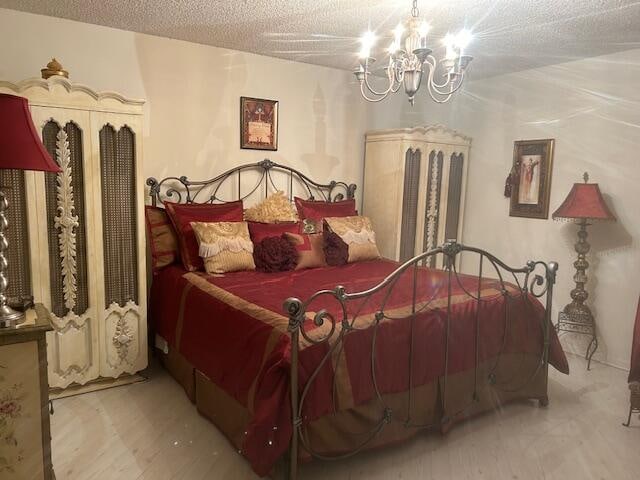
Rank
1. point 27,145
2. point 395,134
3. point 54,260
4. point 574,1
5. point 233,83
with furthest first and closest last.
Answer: point 395,134
point 233,83
point 54,260
point 574,1
point 27,145

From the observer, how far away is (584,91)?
361cm

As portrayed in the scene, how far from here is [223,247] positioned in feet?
9.77

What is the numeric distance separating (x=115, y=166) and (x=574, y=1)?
2.68 meters

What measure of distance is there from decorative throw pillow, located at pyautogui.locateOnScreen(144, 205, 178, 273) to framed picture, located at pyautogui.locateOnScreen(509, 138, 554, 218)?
2.91m

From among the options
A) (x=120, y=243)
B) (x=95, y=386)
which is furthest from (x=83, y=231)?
(x=95, y=386)

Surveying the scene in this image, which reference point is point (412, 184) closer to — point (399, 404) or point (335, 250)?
point (335, 250)

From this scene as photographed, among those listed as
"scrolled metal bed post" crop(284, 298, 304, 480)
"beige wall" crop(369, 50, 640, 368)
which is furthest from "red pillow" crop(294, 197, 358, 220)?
"scrolled metal bed post" crop(284, 298, 304, 480)

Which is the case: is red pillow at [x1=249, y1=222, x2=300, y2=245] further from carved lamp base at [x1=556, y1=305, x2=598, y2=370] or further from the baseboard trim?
carved lamp base at [x1=556, y1=305, x2=598, y2=370]

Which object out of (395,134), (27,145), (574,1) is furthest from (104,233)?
(574,1)

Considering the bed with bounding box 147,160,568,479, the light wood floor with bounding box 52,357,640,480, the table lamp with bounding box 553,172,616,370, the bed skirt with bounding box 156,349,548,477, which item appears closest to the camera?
the bed with bounding box 147,160,568,479

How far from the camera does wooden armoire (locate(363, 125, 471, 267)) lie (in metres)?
4.04

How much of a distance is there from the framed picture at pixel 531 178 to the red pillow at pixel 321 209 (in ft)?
4.83

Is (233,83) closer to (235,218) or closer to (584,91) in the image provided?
(235,218)

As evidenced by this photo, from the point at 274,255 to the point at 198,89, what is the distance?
1396 millimetres
